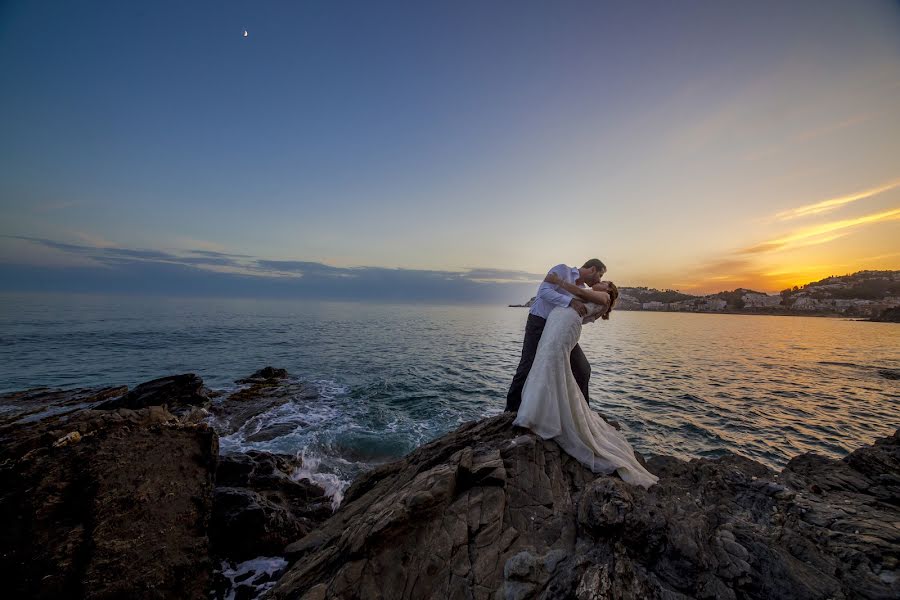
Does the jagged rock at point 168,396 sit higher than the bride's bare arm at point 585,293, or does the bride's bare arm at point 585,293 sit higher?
the bride's bare arm at point 585,293

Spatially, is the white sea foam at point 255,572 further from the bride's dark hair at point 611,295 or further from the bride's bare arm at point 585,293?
the bride's dark hair at point 611,295

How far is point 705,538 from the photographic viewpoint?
296 centimetres

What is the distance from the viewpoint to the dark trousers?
6.39 meters

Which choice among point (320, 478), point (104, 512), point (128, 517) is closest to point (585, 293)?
point (128, 517)

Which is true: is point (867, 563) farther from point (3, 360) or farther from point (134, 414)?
point (3, 360)

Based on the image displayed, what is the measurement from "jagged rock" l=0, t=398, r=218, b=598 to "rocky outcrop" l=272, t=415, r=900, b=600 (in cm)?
212

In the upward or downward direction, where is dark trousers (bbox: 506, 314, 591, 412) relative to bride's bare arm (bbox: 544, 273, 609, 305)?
downward

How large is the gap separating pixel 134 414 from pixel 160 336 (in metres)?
39.4

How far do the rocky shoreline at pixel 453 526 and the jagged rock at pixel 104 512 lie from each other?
20mm

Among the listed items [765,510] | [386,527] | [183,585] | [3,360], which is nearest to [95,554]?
[183,585]

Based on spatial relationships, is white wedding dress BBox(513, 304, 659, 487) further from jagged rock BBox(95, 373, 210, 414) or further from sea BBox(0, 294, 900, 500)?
jagged rock BBox(95, 373, 210, 414)

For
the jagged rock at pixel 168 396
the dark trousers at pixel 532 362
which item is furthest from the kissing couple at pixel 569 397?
the jagged rock at pixel 168 396

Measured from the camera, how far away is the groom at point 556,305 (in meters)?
5.88

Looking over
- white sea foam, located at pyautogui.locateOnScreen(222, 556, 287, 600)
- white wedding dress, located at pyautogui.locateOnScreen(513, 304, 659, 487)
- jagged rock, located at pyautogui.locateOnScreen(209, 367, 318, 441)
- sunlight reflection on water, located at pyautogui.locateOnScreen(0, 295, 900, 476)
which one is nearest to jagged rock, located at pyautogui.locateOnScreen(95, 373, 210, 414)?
jagged rock, located at pyautogui.locateOnScreen(209, 367, 318, 441)
